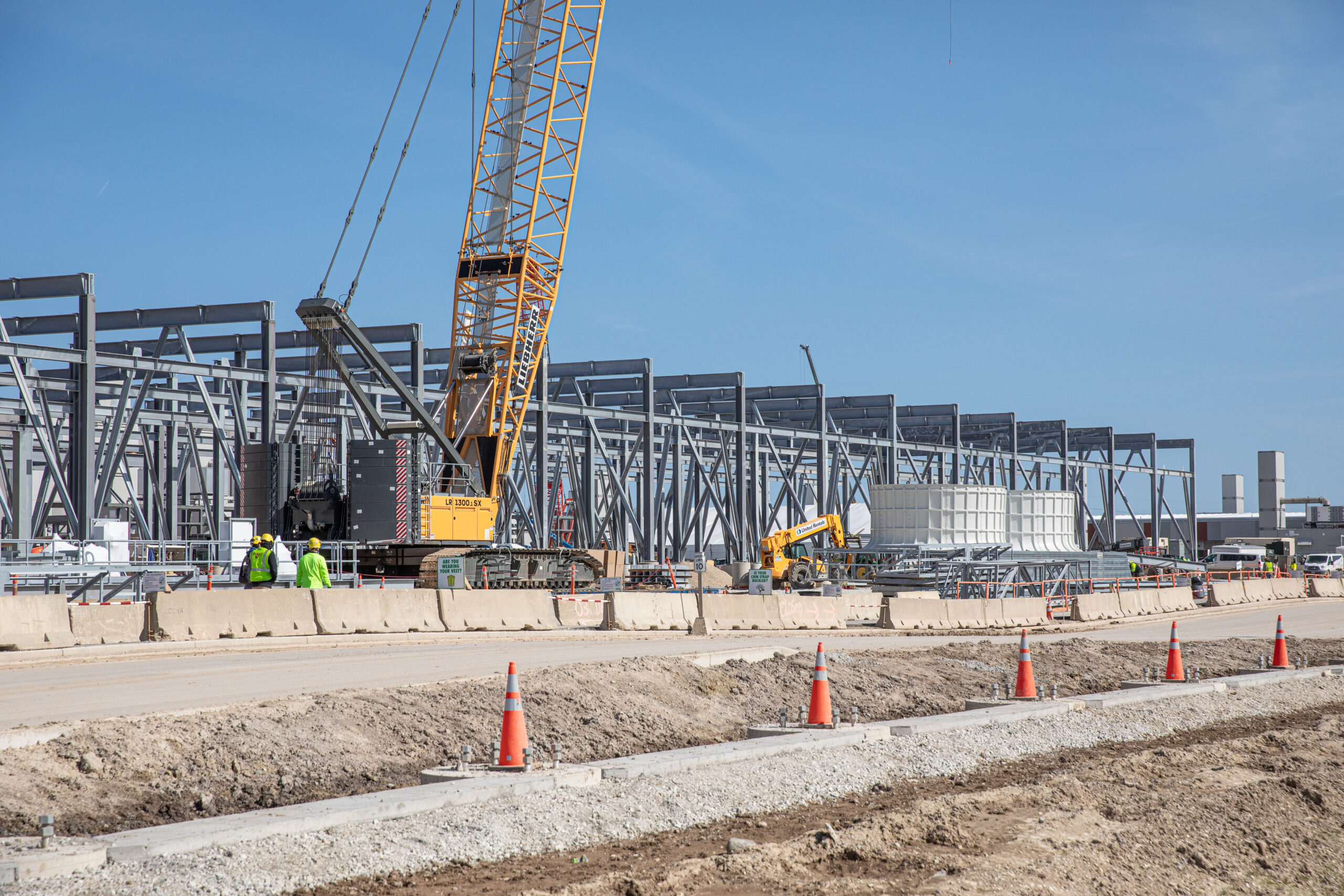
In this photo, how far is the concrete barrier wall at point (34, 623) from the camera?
16953 millimetres

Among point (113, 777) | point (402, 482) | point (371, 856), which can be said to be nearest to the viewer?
point (371, 856)

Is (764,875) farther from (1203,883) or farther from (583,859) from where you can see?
(1203,883)

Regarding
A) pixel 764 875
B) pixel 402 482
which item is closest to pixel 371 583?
pixel 402 482

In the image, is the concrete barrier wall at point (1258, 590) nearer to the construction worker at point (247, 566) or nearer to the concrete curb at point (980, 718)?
the concrete curb at point (980, 718)

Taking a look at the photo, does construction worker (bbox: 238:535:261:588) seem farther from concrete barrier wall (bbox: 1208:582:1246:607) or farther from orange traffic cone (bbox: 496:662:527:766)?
concrete barrier wall (bbox: 1208:582:1246:607)

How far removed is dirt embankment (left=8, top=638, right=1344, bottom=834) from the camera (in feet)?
29.7

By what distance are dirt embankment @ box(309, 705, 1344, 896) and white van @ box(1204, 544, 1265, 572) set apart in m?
51.3

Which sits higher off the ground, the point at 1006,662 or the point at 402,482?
the point at 402,482

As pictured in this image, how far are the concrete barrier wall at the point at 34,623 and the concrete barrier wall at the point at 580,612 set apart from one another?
31.8ft

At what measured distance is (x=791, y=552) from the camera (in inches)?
1603

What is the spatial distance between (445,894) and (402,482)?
20521mm

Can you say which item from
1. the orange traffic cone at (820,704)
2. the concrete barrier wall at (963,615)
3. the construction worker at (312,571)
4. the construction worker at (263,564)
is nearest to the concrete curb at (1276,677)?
the orange traffic cone at (820,704)

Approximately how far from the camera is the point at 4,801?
8383 mm

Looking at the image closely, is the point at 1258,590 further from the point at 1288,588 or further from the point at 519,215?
the point at 519,215
